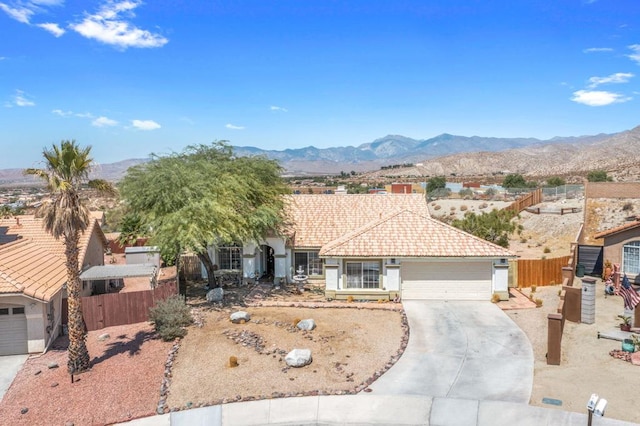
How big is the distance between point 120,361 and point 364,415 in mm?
9258

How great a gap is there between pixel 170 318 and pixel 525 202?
48.6m

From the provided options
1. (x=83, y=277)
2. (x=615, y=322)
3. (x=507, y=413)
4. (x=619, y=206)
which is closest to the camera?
(x=507, y=413)

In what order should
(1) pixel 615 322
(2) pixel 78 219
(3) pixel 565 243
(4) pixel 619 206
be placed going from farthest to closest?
(4) pixel 619 206
(3) pixel 565 243
(1) pixel 615 322
(2) pixel 78 219

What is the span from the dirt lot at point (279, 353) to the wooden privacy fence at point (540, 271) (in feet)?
29.7

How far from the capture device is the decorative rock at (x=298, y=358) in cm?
1655

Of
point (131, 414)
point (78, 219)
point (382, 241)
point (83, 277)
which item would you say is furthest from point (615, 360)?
point (83, 277)

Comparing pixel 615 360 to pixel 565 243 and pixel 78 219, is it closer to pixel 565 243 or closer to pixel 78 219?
pixel 78 219

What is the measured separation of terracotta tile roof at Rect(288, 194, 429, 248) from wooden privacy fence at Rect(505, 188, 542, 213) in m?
25.4

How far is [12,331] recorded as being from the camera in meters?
18.5

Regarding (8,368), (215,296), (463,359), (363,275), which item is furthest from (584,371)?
(8,368)

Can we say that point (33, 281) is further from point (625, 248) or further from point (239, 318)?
point (625, 248)

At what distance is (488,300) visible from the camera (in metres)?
25.1

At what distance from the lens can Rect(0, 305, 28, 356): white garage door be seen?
18.4 meters

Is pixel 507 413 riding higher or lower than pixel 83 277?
lower
